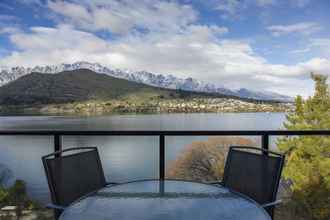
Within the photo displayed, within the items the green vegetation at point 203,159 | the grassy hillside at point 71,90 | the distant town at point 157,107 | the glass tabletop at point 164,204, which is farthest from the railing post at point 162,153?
the grassy hillside at point 71,90

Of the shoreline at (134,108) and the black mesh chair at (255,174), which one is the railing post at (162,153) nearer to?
the black mesh chair at (255,174)

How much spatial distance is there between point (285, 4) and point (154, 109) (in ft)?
114

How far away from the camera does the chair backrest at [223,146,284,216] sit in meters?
1.89

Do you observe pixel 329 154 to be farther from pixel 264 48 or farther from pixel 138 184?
pixel 264 48

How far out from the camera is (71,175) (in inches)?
79.7

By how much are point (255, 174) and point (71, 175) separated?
4.22ft

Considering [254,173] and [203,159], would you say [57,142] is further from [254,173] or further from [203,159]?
[203,159]

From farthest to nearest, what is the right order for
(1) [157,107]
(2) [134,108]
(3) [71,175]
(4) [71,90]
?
(4) [71,90]
(1) [157,107]
(2) [134,108]
(3) [71,175]

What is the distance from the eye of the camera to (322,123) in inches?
664

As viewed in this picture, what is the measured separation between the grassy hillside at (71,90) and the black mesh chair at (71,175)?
43334 millimetres

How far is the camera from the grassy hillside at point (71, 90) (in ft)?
152

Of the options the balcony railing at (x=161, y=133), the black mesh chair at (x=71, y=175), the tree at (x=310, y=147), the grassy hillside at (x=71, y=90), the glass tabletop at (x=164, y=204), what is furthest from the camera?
the grassy hillside at (x=71, y=90)

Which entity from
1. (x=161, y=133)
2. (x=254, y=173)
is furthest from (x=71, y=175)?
(x=254, y=173)

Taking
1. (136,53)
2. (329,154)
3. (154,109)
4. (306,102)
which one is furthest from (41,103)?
(329,154)
